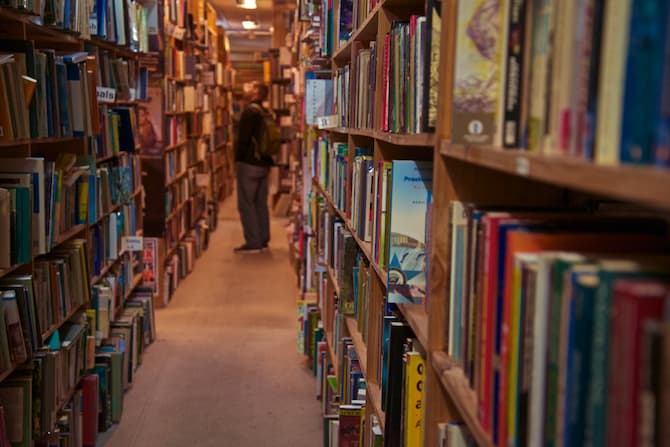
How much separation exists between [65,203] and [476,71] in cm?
221

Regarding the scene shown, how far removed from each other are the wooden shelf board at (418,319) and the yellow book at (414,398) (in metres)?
0.08

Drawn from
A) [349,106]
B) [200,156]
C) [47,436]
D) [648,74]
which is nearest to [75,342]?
[47,436]

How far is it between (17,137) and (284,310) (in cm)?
356

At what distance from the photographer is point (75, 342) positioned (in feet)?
10.2

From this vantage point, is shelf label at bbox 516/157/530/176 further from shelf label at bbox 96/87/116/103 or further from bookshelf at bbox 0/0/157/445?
shelf label at bbox 96/87/116/103

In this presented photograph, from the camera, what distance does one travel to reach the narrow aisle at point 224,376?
3.53 metres

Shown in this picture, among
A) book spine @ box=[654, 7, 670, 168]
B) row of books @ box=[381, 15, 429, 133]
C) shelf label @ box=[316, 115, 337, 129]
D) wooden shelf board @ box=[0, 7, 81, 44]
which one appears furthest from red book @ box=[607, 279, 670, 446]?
shelf label @ box=[316, 115, 337, 129]

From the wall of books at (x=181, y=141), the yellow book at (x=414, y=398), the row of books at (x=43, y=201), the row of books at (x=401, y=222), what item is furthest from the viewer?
the wall of books at (x=181, y=141)

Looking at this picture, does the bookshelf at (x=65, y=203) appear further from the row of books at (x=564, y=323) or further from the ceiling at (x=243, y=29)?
the ceiling at (x=243, y=29)

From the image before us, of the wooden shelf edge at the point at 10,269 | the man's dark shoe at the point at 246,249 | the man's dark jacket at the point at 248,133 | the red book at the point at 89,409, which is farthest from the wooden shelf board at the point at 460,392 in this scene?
the man's dark shoe at the point at 246,249

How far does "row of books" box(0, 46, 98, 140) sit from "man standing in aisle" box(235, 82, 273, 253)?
4.45m

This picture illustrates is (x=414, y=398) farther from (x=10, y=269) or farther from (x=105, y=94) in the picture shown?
(x=105, y=94)

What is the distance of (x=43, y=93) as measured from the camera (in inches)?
102

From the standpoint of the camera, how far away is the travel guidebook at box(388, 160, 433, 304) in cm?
176
